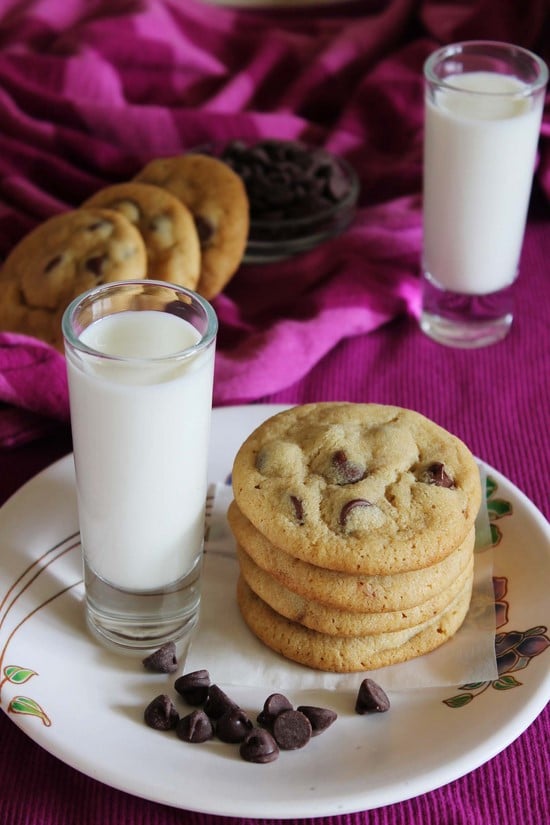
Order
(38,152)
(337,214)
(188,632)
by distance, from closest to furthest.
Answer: (188,632) < (337,214) < (38,152)

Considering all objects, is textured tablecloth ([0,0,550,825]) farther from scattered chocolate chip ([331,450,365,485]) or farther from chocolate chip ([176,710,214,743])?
scattered chocolate chip ([331,450,365,485])

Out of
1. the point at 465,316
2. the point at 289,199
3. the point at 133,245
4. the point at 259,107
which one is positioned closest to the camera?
the point at 133,245

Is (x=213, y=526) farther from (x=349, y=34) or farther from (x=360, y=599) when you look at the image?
(x=349, y=34)

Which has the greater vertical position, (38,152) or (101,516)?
(101,516)

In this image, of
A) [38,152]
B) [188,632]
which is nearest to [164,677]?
[188,632]

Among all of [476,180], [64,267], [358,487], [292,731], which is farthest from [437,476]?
[64,267]

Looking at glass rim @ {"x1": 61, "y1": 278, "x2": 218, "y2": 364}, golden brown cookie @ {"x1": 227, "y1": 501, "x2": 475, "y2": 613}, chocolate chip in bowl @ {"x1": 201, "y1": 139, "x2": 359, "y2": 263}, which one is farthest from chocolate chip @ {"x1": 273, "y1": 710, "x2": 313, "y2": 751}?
chocolate chip in bowl @ {"x1": 201, "y1": 139, "x2": 359, "y2": 263}

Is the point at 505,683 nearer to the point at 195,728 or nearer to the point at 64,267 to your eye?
the point at 195,728


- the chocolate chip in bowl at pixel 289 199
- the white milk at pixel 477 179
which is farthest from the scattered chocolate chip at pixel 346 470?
the chocolate chip in bowl at pixel 289 199
